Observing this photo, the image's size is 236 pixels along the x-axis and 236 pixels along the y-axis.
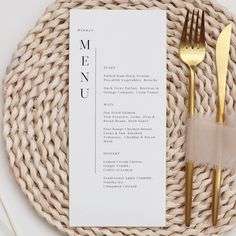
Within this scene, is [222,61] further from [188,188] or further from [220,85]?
[188,188]

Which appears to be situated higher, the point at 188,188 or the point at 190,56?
the point at 190,56

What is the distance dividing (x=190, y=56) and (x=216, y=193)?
200 millimetres

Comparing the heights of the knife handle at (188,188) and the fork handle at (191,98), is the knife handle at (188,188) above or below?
below

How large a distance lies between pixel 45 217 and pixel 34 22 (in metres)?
0.29

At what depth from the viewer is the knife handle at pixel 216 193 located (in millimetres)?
838

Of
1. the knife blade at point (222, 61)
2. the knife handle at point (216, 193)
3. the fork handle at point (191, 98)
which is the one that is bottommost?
the knife handle at point (216, 193)

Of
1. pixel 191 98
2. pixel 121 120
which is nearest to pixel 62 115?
pixel 121 120

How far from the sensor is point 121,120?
0.86 metres

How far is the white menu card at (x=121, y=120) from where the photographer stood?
854 millimetres

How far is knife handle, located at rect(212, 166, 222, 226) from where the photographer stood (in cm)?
84

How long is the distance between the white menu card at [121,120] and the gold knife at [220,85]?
75 mm

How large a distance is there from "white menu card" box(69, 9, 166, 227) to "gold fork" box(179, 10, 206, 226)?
1.3 inches

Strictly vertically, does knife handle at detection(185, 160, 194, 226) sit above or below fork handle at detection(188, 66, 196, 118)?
below

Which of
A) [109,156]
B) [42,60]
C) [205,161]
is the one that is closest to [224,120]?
[205,161]
